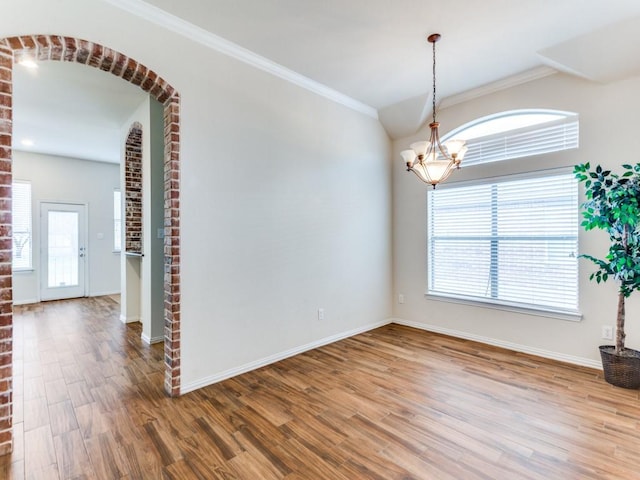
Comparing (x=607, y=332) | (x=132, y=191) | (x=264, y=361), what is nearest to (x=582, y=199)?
(x=607, y=332)

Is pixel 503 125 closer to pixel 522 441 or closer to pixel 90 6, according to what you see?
pixel 522 441

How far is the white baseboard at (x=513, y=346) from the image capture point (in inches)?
128

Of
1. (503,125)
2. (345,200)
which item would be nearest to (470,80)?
(503,125)

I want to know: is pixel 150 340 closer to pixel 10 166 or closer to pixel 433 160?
pixel 10 166

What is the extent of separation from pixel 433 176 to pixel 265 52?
2.07 metres

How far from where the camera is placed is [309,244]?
3781mm

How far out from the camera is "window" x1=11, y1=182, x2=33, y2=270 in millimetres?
6312

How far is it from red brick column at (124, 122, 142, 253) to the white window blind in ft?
14.7

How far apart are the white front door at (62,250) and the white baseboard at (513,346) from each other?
7091 millimetres

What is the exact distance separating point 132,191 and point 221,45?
117 inches

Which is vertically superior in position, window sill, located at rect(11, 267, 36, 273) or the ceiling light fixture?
the ceiling light fixture

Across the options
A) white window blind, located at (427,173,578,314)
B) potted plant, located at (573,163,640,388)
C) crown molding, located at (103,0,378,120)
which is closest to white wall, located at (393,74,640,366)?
white window blind, located at (427,173,578,314)

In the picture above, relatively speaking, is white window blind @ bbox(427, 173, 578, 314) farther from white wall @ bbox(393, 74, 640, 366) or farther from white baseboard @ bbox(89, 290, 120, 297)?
white baseboard @ bbox(89, 290, 120, 297)

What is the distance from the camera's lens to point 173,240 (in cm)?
265
